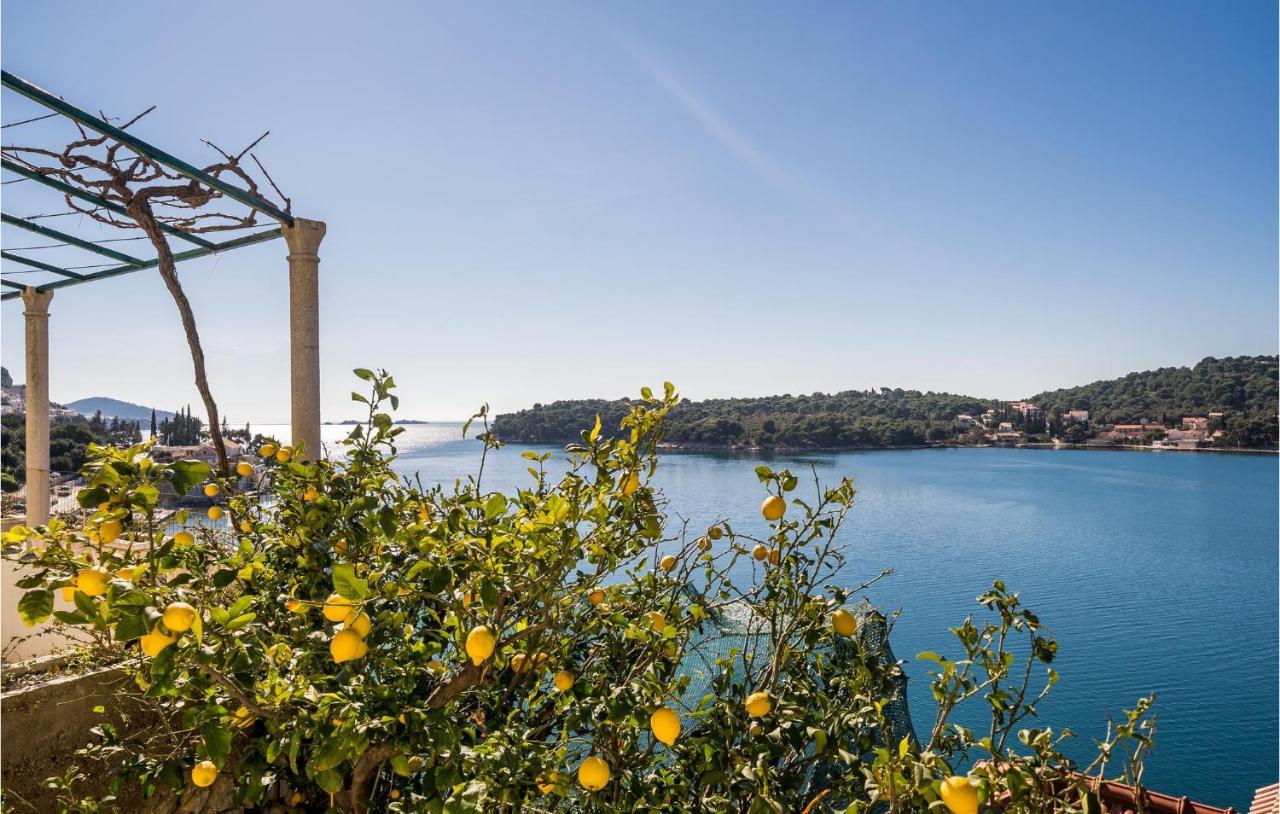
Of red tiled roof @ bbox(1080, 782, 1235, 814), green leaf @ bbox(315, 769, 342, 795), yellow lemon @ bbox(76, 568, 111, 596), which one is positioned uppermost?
yellow lemon @ bbox(76, 568, 111, 596)

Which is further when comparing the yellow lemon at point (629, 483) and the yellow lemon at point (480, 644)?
the yellow lemon at point (629, 483)

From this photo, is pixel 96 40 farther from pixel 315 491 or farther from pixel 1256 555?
pixel 1256 555

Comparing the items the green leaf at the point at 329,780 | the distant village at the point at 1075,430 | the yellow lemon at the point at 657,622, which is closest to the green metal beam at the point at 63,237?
the green leaf at the point at 329,780

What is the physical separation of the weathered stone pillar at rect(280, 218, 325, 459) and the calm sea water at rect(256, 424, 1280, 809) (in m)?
0.18

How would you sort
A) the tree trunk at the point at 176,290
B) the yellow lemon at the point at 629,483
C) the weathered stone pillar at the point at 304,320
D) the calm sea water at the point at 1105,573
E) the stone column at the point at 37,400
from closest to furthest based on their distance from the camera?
the yellow lemon at the point at 629,483 → the weathered stone pillar at the point at 304,320 → the tree trunk at the point at 176,290 → the stone column at the point at 37,400 → the calm sea water at the point at 1105,573

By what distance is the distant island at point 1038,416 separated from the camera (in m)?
30.9

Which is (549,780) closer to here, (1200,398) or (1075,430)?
(1075,430)

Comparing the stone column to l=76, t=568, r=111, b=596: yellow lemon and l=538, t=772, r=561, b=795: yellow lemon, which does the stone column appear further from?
l=538, t=772, r=561, b=795: yellow lemon

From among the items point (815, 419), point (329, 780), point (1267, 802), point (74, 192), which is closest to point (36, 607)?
point (329, 780)

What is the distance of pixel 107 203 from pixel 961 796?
3772 millimetres

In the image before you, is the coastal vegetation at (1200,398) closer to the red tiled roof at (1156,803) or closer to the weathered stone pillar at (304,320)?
the red tiled roof at (1156,803)

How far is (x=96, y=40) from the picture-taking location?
248cm

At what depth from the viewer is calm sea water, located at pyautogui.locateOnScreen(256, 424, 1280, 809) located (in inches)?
310

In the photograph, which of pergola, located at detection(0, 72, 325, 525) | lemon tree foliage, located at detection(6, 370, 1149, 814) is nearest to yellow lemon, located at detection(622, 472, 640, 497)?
lemon tree foliage, located at detection(6, 370, 1149, 814)
